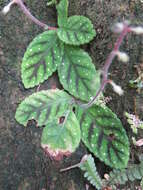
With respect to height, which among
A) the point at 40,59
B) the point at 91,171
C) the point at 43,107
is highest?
the point at 40,59

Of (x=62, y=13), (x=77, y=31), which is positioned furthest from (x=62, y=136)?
(x=62, y=13)

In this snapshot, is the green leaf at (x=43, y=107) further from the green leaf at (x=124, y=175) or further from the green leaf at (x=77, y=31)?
the green leaf at (x=124, y=175)

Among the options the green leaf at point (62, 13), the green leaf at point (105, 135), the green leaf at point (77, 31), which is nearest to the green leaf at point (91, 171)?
the green leaf at point (105, 135)

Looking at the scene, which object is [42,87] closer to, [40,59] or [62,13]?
[40,59]

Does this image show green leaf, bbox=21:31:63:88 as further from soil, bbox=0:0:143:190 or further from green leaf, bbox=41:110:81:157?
green leaf, bbox=41:110:81:157

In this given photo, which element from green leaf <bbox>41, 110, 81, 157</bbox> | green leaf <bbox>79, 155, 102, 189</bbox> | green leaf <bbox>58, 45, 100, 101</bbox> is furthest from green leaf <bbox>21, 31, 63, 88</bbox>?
green leaf <bbox>79, 155, 102, 189</bbox>
